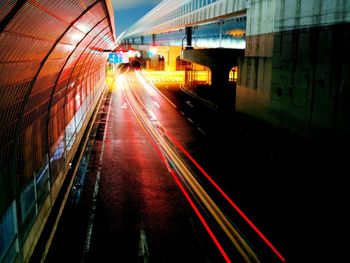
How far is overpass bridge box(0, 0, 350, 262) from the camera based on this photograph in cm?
751

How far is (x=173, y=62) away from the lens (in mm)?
82312

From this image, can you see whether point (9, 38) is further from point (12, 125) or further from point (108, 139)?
point (108, 139)

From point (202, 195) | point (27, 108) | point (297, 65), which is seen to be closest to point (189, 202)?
point (202, 195)

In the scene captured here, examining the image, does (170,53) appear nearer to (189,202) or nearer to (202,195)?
(202,195)

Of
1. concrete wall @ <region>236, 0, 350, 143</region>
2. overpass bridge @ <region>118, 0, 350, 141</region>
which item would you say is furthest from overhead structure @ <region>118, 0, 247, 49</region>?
concrete wall @ <region>236, 0, 350, 143</region>

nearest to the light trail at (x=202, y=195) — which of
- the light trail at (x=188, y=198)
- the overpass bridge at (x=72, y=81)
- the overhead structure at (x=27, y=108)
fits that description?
the light trail at (x=188, y=198)

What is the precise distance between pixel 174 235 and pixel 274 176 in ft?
24.5

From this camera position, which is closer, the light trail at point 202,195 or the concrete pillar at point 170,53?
the light trail at point 202,195

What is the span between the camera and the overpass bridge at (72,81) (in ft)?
24.6

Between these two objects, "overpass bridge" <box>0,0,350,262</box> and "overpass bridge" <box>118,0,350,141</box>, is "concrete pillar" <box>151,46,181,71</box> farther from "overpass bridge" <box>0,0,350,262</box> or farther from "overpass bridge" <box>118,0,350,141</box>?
"overpass bridge" <box>118,0,350,141</box>

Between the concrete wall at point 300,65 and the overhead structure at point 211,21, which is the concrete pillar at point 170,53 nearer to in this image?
the overhead structure at point 211,21

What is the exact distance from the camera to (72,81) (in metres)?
18.8

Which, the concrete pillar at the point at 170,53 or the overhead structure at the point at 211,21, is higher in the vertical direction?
the overhead structure at the point at 211,21

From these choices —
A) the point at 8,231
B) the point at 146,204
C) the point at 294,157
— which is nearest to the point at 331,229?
the point at 146,204
